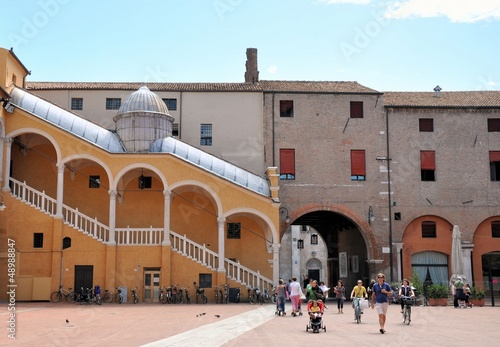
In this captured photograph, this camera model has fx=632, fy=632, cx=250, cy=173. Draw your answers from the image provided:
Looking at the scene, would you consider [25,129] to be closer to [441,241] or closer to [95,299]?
[95,299]

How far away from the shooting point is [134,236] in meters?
33.8

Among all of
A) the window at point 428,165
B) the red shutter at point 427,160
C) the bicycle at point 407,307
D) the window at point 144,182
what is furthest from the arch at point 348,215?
the bicycle at point 407,307

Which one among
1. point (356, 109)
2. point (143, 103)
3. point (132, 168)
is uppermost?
point (356, 109)

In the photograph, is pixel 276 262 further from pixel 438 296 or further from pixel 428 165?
pixel 428 165

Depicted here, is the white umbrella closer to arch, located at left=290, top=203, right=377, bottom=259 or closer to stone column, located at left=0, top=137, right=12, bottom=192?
arch, located at left=290, top=203, right=377, bottom=259

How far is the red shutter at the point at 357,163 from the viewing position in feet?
125

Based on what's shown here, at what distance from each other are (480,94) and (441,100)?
127 inches

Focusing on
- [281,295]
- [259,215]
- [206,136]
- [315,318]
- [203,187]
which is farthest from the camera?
[206,136]

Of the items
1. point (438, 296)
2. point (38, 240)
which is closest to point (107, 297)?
point (38, 240)

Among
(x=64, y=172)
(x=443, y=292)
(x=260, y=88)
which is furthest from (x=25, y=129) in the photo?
(x=443, y=292)

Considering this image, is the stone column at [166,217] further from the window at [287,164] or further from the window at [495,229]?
the window at [495,229]

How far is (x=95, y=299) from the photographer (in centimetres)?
3025

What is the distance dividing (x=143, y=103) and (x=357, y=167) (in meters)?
13.2

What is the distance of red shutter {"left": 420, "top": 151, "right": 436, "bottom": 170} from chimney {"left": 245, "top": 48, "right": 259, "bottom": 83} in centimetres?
1146
